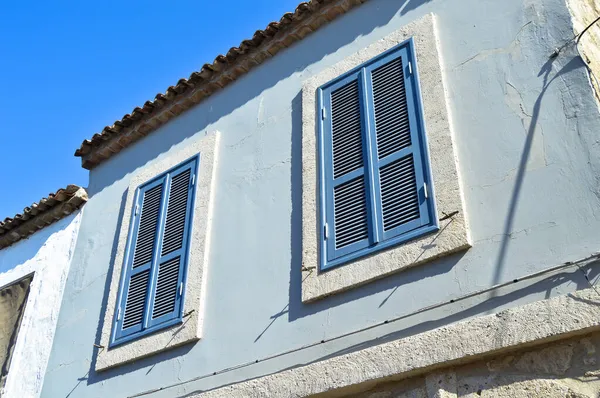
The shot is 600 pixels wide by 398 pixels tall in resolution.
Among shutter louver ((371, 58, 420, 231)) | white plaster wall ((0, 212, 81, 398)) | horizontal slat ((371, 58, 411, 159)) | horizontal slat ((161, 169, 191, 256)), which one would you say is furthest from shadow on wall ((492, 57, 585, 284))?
white plaster wall ((0, 212, 81, 398))

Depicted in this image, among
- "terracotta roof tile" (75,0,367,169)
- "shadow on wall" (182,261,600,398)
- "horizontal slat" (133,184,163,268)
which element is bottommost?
"shadow on wall" (182,261,600,398)

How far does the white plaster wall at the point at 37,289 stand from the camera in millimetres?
6816

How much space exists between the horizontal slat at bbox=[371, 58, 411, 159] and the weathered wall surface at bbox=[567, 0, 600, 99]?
1271 millimetres

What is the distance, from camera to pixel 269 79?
6.56m

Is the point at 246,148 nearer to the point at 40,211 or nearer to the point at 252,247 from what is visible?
the point at 252,247

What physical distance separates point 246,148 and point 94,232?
7.16 ft

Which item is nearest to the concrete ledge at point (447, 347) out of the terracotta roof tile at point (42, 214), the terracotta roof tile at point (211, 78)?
the terracotta roof tile at point (211, 78)

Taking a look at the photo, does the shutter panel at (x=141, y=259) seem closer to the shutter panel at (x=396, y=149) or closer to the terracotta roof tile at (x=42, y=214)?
the terracotta roof tile at (x=42, y=214)

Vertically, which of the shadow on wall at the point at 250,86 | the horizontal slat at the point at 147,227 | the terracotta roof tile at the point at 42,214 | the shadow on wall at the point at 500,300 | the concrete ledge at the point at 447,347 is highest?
the shadow on wall at the point at 250,86

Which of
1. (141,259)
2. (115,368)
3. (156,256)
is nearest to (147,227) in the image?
(141,259)

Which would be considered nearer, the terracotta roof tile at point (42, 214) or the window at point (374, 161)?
the window at point (374, 161)

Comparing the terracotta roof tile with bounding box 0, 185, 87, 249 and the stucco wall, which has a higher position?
the terracotta roof tile with bounding box 0, 185, 87, 249

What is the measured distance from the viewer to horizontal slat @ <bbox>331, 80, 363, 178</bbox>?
5195 mm

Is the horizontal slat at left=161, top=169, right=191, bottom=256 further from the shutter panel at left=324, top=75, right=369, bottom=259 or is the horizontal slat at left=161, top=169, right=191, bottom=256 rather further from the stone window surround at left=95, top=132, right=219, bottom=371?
the shutter panel at left=324, top=75, right=369, bottom=259
